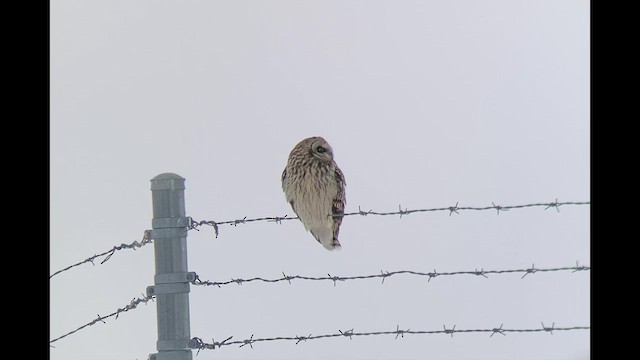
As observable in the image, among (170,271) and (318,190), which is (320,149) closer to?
(318,190)

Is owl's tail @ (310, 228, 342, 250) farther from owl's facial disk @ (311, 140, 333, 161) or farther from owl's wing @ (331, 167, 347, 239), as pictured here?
owl's facial disk @ (311, 140, 333, 161)

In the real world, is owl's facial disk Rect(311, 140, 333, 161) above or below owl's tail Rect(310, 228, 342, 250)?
above

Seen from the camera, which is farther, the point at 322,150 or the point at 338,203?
the point at 322,150

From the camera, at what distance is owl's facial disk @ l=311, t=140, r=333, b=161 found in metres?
5.54

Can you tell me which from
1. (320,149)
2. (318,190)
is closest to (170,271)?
(318,190)

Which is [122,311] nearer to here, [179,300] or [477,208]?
[179,300]

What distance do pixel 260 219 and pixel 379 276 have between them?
56 centimetres

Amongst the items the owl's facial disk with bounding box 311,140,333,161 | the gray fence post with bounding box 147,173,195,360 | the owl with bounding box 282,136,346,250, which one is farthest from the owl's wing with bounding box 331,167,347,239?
the gray fence post with bounding box 147,173,195,360

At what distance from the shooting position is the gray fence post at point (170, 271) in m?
3.34

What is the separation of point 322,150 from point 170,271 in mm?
2273

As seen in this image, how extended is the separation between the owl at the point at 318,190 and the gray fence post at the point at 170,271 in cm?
199

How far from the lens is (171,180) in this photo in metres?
3.48

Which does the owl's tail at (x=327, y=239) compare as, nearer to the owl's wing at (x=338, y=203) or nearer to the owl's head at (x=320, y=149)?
the owl's wing at (x=338, y=203)

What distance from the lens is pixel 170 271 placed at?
3.38 m
